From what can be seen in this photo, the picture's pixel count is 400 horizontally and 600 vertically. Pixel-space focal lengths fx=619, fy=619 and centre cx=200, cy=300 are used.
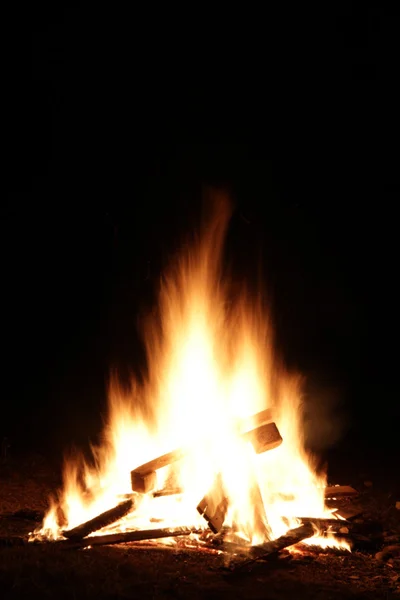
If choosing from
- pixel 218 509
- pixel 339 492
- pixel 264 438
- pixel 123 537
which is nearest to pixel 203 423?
pixel 264 438

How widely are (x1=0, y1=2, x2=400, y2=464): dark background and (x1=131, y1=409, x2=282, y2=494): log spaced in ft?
6.90

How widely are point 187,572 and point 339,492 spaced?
6.52 ft

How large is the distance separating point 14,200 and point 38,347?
2134mm

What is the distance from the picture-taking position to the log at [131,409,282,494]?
466 cm

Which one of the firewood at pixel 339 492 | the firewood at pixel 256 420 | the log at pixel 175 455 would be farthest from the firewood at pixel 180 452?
the firewood at pixel 339 492

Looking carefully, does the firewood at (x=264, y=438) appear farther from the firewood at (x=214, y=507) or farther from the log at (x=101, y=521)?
the log at (x=101, y=521)

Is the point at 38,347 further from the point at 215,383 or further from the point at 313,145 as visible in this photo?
the point at 313,145

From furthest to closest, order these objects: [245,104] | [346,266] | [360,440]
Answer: [346,266]
[245,104]
[360,440]

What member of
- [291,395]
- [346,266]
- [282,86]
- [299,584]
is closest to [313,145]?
[282,86]

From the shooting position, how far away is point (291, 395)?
19.2 feet

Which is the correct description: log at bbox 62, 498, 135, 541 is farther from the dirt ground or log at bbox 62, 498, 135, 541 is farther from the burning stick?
the burning stick

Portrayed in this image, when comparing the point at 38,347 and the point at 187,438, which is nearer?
the point at 187,438

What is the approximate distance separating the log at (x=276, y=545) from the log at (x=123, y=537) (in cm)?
54

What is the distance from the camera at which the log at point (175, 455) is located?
15.3ft
